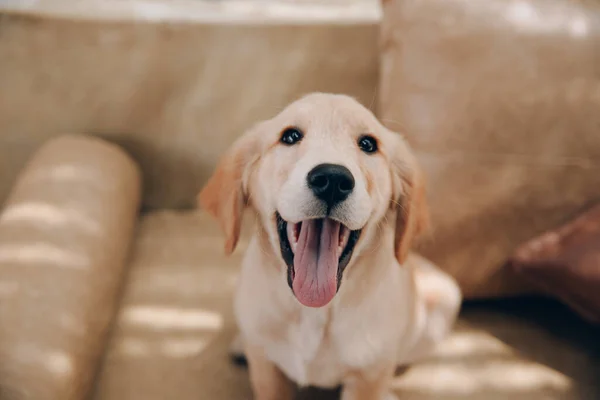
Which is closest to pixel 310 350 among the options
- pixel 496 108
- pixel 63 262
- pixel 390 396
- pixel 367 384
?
pixel 367 384

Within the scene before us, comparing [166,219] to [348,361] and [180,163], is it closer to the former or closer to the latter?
[180,163]

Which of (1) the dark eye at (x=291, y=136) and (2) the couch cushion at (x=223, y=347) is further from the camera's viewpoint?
(2) the couch cushion at (x=223, y=347)

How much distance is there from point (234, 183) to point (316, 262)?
0.20 m

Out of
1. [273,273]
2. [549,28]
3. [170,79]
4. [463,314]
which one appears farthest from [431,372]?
[170,79]

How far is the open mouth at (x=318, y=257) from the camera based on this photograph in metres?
0.82

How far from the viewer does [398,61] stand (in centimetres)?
120

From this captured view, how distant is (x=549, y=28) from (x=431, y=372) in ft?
2.52

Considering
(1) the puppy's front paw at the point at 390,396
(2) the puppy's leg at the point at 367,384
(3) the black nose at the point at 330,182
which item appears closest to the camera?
(3) the black nose at the point at 330,182

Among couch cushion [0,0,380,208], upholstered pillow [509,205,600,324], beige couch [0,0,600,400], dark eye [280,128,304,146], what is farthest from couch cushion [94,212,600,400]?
dark eye [280,128,304,146]

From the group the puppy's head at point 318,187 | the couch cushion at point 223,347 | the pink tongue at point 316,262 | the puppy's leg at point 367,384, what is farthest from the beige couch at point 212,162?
the pink tongue at point 316,262

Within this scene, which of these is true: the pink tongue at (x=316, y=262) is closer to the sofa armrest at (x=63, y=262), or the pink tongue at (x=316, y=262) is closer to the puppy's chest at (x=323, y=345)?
the puppy's chest at (x=323, y=345)

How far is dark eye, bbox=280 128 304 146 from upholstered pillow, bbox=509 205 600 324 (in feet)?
2.21

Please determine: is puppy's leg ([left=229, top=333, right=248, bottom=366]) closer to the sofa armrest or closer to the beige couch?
the beige couch

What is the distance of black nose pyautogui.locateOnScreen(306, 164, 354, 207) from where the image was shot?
73 centimetres
